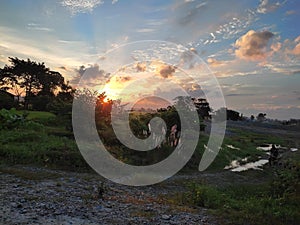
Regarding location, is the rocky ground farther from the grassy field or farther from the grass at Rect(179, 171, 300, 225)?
the grassy field

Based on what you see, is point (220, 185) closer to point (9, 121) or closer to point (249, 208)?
point (249, 208)

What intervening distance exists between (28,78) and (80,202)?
55270 millimetres

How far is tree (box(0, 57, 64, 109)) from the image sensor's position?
58.7 metres

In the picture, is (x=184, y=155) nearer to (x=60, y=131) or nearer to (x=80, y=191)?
(x=60, y=131)

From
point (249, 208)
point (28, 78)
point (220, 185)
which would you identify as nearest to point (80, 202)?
point (249, 208)

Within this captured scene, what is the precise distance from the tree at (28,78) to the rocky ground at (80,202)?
48.4 metres

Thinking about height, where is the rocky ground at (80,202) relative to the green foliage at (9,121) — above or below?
below

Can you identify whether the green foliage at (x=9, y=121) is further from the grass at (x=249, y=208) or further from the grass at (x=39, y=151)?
the grass at (x=249, y=208)

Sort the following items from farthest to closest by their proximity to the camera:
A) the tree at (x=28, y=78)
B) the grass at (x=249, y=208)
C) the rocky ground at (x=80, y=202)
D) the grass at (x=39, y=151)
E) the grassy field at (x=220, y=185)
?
1. the tree at (x=28, y=78)
2. the grass at (x=39, y=151)
3. the grassy field at (x=220, y=185)
4. the grass at (x=249, y=208)
5. the rocky ground at (x=80, y=202)

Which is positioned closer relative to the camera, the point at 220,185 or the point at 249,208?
the point at 249,208

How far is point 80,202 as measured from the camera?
9.79 metres

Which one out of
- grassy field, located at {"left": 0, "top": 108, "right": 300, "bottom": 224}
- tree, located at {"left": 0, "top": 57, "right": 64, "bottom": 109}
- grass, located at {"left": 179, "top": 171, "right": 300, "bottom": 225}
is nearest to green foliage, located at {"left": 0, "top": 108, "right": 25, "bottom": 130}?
grassy field, located at {"left": 0, "top": 108, "right": 300, "bottom": 224}

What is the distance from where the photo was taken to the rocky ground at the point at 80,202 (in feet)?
27.4

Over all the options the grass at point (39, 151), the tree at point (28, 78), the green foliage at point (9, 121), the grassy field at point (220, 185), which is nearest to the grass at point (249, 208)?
the grassy field at point (220, 185)
